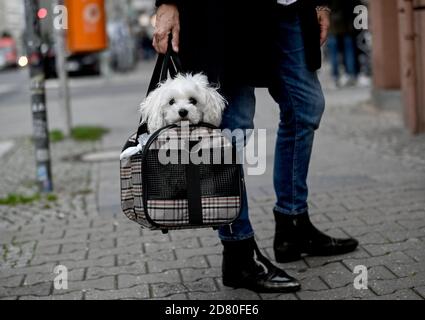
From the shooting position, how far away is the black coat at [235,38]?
9.94 ft

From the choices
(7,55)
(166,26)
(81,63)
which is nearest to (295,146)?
(166,26)

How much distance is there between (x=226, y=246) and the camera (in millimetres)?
3285

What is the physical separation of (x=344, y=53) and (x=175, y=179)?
1081 cm

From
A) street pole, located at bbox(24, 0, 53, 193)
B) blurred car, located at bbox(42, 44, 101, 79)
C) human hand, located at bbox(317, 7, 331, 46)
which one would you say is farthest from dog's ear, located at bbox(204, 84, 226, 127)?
blurred car, located at bbox(42, 44, 101, 79)

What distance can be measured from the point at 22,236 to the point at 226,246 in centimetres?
185

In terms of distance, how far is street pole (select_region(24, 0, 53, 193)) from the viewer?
5914 millimetres

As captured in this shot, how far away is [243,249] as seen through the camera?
128 inches

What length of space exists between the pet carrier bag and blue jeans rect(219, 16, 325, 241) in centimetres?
30

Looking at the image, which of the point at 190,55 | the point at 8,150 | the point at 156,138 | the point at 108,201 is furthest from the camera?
the point at 8,150

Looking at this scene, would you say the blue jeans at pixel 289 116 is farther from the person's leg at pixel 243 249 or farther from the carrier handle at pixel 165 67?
the carrier handle at pixel 165 67

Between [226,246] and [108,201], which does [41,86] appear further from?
[226,246]

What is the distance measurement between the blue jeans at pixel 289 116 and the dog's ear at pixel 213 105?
191 millimetres

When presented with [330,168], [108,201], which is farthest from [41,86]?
[330,168]

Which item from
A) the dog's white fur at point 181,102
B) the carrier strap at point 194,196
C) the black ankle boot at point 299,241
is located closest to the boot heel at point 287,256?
the black ankle boot at point 299,241
